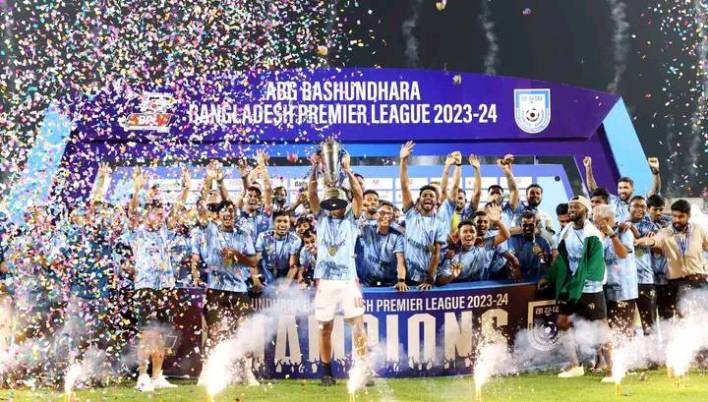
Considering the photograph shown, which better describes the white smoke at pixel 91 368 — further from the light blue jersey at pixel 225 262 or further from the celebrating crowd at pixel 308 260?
the light blue jersey at pixel 225 262

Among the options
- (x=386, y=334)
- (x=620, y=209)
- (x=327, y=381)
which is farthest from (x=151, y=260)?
(x=620, y=209)

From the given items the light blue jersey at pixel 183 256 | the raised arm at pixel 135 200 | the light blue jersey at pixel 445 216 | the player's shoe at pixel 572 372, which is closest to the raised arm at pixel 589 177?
the light blue jersey at pixel 445 216

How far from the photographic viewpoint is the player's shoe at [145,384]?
7.86 meters

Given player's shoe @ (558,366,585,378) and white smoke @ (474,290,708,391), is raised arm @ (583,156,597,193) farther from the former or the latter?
player's shoe @ (558,366,585,378)

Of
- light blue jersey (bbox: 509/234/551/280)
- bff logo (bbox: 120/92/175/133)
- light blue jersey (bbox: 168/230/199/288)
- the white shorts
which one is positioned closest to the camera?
the white shorts

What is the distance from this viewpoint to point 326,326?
805cm

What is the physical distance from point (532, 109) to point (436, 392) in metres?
6.25

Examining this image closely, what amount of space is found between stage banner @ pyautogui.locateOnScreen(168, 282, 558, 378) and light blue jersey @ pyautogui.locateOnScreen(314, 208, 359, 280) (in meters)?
0.47

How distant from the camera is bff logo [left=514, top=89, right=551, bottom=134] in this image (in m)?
12.8

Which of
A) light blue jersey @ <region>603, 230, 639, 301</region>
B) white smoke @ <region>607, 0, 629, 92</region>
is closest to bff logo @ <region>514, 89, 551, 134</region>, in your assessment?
light blue jersey @ <region>603, 230, 639, 301</region>

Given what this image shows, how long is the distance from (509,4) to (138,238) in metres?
15.9

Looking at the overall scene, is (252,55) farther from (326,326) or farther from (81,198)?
(326,326)

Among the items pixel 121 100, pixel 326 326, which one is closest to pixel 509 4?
pixel 121 100

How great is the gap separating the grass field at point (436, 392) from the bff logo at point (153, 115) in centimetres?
518
